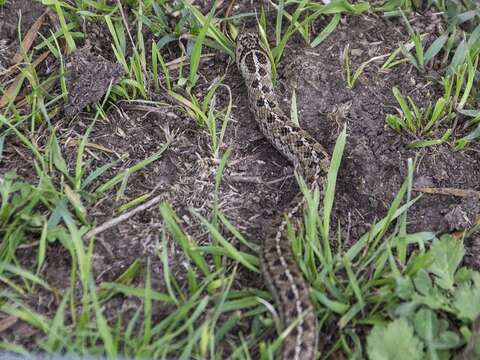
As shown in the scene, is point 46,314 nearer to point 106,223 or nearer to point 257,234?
point 106,223

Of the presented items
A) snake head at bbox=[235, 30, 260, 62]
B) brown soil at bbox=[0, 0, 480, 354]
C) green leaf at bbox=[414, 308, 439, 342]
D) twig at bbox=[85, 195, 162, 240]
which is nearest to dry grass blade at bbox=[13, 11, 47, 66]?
brown soil at bbox=[0, 0, 480, 354]

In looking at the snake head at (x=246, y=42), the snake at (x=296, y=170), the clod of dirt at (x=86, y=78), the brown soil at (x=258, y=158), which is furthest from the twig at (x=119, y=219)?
the snake head at (x=246, y=42)

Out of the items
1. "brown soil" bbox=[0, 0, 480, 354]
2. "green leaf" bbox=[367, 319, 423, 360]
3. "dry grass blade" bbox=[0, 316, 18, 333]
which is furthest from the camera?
"brown soil" bbox=[0, 0, 480, 354]

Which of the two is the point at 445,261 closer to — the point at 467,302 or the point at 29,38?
the point at 467,302

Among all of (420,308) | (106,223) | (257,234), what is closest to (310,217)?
(257,234)

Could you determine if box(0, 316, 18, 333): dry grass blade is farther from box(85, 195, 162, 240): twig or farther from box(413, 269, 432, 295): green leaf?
box(413, 269, 432, 295): green leaf
